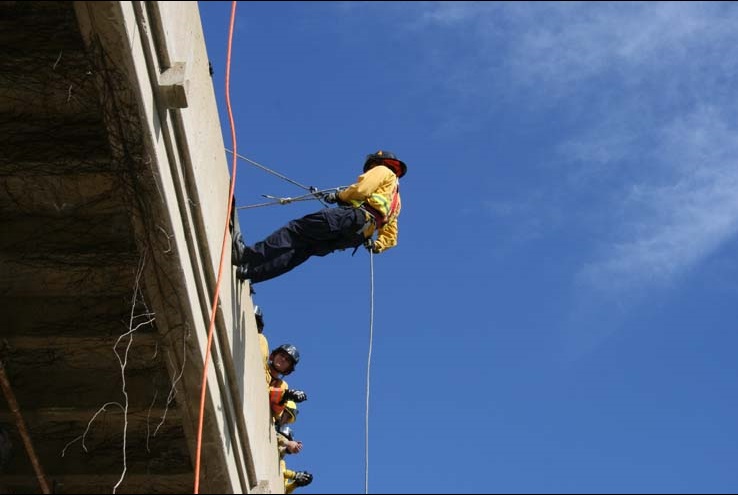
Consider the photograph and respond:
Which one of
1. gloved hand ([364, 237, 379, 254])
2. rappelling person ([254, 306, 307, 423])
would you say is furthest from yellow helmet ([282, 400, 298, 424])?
gloved hand ([364, 237, 379, 254])

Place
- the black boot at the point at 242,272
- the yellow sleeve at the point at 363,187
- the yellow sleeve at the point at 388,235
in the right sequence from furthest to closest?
the yellow sleeve at the point at 388,235 < the yellow sleeve at the point at 363,187 < the black boot at the point at 242,272

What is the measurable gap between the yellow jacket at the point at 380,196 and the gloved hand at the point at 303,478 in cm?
245

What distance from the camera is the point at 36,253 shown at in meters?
7.89

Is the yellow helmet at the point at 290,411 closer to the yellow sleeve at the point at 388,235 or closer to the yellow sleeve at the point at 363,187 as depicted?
the yellow sleeve at the point at 388,235

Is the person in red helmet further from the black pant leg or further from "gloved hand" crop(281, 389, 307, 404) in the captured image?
"gloved hand" crop(281, 389, 307, 404)

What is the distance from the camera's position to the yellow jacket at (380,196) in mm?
9188

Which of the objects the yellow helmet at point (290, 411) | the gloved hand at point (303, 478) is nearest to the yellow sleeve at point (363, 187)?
the yellow helmet at point (290, 411)

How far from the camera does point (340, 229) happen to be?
880cm

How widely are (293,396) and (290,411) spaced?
0.33 m

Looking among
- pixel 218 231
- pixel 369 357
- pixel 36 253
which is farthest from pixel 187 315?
pixel 369 357

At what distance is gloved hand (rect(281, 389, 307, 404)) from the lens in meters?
10.5

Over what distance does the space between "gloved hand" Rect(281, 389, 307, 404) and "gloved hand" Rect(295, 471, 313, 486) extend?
0.72 metres

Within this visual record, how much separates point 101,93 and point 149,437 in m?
3.27

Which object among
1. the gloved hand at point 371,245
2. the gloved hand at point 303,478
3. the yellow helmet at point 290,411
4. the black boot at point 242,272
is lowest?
the gloved hand at point 303,478
